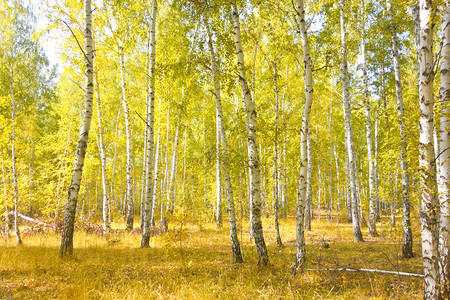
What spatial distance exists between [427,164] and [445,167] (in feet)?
0.63

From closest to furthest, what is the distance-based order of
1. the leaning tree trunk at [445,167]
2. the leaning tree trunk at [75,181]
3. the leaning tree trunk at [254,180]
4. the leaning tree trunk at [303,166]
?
1. the leaning tree trunk at [445,167]
2. the leaning tree trunk at [303,166]
3. the leaning tree trunk at [254,180]
4. the leaning tree trunk at [75,181]

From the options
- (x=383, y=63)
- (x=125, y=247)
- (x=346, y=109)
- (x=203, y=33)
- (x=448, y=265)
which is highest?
(x=383, y=63)

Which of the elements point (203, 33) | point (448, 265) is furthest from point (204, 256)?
point (203, 33)

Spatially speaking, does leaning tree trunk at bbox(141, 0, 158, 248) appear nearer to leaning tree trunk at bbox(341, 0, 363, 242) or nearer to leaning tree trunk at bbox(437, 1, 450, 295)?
leaning tree trunk at bbox(437, 1, 450, 295)

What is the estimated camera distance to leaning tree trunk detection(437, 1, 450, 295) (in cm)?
305

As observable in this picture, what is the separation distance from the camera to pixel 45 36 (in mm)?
7199

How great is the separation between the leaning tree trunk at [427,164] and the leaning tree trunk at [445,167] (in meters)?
0.07

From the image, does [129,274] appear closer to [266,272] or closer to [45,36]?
[266,272]

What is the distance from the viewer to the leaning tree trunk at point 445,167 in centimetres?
305

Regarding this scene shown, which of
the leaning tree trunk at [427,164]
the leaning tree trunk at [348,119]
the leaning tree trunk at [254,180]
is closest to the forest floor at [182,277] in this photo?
the leaning tree trunk at [254,180]

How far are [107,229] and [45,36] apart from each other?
6.77 m

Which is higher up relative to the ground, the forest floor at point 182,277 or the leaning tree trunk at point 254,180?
the leaning tree trunk at point 254,180

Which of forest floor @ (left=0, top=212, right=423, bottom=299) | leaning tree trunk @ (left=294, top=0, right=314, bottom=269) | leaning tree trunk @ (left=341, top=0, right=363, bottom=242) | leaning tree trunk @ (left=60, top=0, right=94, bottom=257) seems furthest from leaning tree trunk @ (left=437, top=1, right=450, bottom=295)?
leaning tree trunk @ (left=60, top=0, right=94, bottom=257)

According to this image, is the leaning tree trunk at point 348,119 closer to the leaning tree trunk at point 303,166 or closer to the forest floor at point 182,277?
the forest floor at point 182,277
